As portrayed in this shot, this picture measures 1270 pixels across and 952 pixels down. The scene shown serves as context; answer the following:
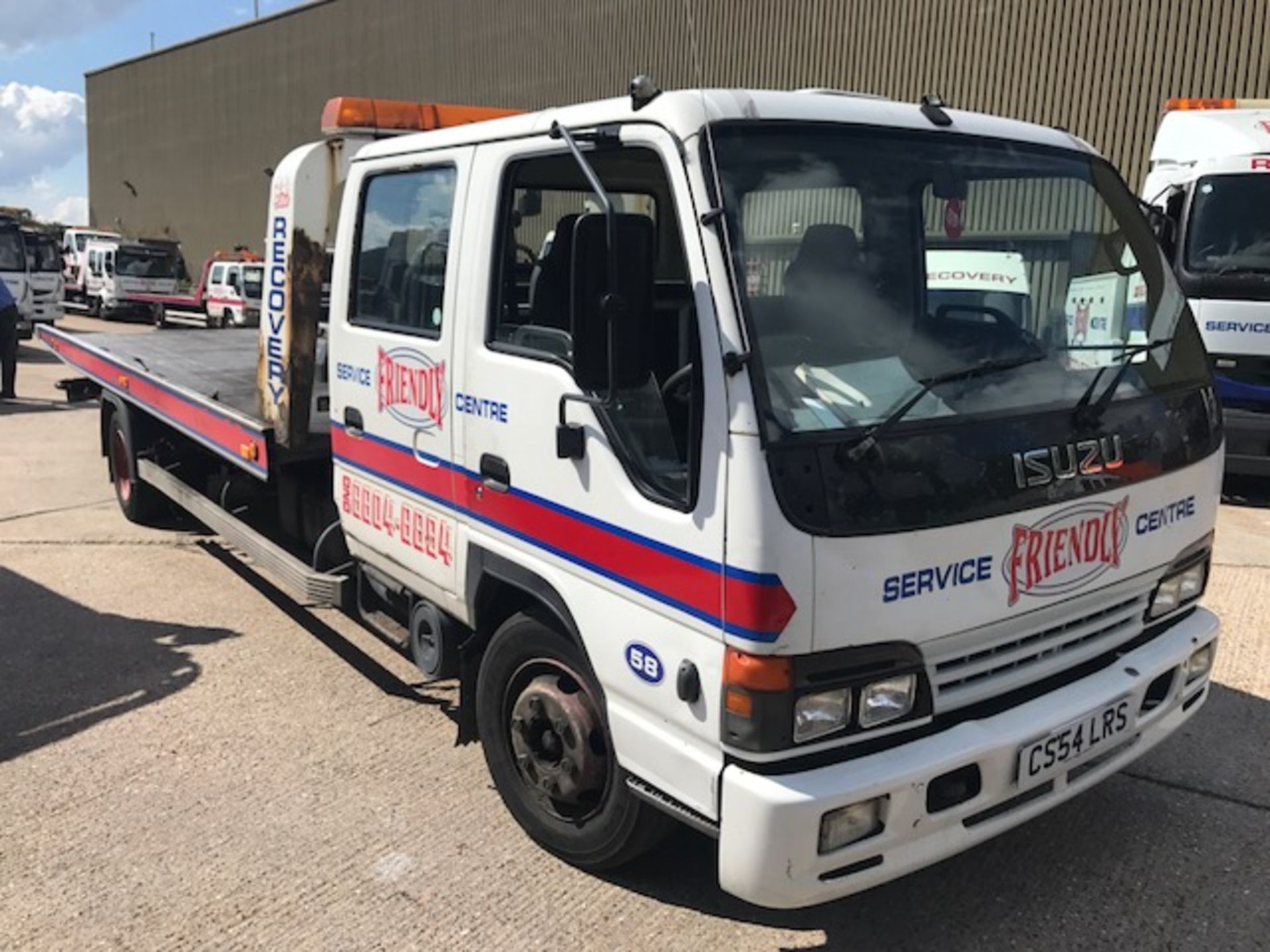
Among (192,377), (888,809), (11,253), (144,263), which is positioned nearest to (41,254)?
(11,253)

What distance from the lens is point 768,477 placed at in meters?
2.35

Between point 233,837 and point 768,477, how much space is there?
2277 millimetres

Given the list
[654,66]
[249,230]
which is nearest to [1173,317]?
[654,66]

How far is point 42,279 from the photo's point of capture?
65.5 ft

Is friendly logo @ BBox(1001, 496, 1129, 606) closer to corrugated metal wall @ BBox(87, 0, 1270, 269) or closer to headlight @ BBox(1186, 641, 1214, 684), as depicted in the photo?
headlight @ BBox(1186, 641, 1214, 684)

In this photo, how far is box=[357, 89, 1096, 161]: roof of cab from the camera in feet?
8.54

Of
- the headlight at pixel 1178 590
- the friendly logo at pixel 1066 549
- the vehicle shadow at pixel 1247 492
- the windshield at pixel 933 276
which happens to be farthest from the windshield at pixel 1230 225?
the friendly logo at pixel 1066 549

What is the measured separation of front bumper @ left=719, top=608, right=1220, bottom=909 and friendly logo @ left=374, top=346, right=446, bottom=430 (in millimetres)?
1676

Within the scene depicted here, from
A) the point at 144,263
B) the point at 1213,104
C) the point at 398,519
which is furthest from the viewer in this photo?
the point at 144,263

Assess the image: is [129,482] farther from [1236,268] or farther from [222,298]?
[222,298]

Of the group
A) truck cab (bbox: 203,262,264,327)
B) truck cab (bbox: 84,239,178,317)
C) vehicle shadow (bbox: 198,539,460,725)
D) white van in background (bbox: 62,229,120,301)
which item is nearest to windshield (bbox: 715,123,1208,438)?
vehicle shadow (bbox: 198,539,460,725)

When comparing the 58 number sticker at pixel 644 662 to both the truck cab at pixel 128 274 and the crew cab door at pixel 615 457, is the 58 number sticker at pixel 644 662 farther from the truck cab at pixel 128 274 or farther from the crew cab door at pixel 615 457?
the truck cab at pixel 128 274

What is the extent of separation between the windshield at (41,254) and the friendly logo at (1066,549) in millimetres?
20908

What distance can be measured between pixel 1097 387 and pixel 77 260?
33.9 m
